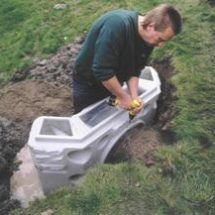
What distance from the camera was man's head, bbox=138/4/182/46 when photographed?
457 cm

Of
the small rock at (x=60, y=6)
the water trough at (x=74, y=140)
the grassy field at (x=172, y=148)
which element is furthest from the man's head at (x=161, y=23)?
the small rock at (x=60, y=6)

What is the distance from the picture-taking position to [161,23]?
459 cm

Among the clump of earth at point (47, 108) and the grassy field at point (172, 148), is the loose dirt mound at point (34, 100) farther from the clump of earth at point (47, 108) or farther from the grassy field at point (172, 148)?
the grassy field at point (172, 148)

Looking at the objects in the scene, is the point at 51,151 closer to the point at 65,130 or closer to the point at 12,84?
the point at 65,130

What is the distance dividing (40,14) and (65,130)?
12.8ft

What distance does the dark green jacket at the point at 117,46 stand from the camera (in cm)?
467

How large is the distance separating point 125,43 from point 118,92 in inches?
19.1

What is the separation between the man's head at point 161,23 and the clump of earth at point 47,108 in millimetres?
1143

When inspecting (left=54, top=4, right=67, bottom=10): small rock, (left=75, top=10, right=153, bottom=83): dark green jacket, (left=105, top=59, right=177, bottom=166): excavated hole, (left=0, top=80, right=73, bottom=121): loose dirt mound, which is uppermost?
(left=75, top=10, right=153, bottom=83): dark green jacket

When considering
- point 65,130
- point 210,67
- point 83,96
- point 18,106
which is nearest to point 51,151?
point 65,130

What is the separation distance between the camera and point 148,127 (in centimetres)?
571

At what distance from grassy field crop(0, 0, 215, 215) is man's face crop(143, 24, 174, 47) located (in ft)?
3.36

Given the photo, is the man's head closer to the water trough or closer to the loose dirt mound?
the water trough

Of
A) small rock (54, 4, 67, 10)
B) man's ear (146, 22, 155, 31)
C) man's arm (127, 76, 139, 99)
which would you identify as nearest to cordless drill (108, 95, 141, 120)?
man's arm (127, 76, 139, 99)
